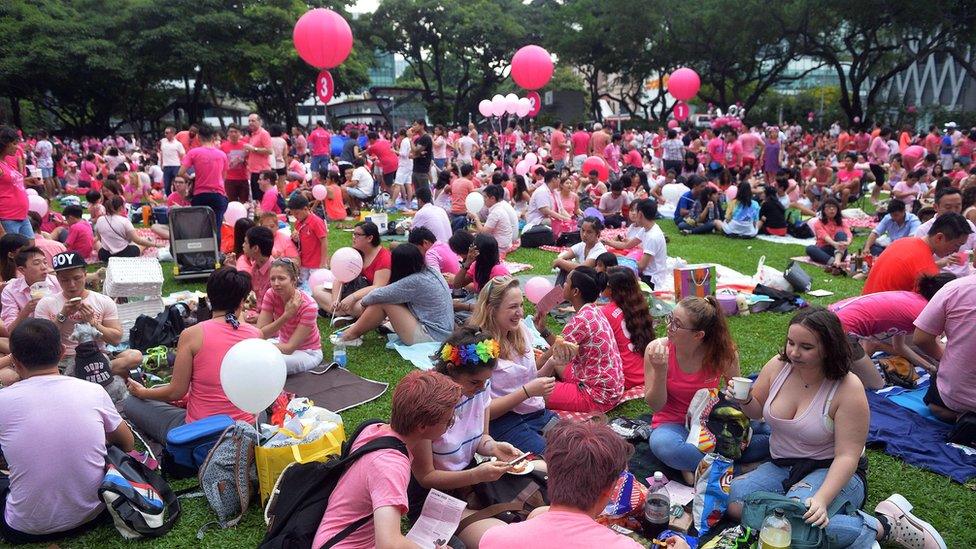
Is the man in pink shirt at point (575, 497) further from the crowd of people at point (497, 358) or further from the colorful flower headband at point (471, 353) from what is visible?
the colorful flower headband at point (471, 353)

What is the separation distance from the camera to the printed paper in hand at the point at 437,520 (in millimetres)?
3014

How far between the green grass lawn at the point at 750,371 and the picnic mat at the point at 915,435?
0.09 metres

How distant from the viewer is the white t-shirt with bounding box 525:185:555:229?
10789 millimetres

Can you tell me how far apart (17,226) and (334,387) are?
4682 millimetres

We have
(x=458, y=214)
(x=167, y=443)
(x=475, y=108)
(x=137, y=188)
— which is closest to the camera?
(x=167, y=443)

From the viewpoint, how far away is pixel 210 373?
419cm

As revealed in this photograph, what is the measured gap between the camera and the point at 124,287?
6801 mm

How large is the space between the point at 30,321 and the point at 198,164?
6517 millimetres

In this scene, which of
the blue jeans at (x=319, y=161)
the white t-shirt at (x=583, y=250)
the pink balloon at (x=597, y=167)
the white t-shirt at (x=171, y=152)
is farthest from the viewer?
the blue jeans at (x=319, y=161)

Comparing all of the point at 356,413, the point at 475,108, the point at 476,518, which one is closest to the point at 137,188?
the point at 356,413

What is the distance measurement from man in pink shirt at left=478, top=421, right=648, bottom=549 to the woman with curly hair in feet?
8.59

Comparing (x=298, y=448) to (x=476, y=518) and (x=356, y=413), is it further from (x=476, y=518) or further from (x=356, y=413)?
(x=356, y=413)

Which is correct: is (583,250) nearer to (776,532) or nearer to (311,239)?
(311,239)

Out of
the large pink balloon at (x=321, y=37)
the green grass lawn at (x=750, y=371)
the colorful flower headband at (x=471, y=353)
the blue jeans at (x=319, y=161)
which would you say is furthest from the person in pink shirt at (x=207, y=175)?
the colorful flower headband at (x=471, y=353)
